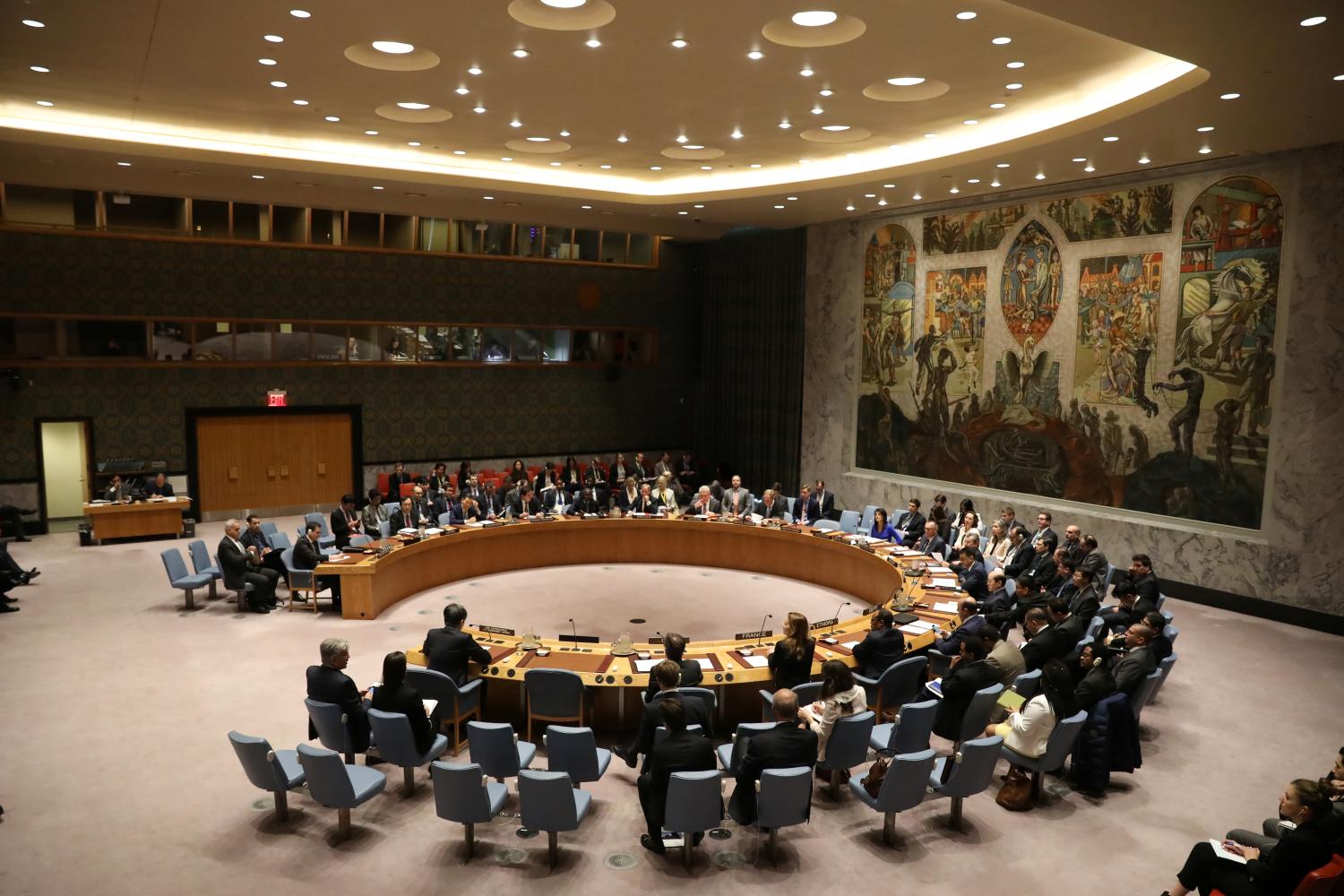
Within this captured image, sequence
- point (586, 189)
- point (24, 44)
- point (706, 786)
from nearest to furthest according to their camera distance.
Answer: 1. point (706, 786)
2. point (24, 44)
3. point (586, 189)

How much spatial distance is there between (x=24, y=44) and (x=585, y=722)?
25.6ft

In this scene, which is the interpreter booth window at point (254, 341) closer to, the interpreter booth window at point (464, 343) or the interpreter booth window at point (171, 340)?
the interpreter booth window at point (171, 340)

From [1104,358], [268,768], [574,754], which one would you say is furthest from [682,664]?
[1104,358]

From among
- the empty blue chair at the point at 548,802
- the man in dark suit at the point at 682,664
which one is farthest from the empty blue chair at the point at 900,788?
the empty blue chair at the point at 548,802

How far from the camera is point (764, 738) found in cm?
549

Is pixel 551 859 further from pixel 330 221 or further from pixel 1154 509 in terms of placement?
pixel 330 221

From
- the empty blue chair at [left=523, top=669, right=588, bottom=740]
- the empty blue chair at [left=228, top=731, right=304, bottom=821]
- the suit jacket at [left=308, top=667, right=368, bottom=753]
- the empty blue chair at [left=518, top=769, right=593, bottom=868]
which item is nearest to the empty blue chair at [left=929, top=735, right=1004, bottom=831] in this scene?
the empty blue chair at [left=518, top=769, right=593, bottom=868]

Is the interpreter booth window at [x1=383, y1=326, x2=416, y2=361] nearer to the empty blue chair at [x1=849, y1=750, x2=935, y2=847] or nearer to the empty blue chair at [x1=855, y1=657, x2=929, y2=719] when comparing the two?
the empty blue chair at [x1=855, y1=657, x2=929, y2=719]

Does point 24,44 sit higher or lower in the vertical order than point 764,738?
higher

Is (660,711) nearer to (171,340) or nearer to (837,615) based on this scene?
(837,615)

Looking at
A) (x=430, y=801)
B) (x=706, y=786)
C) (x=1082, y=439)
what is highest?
(x=1082, y=439)

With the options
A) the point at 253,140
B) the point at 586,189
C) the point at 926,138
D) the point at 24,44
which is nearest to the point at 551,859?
the point at 24,44

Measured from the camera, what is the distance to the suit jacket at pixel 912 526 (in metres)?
13.1

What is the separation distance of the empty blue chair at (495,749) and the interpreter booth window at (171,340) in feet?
42.3
